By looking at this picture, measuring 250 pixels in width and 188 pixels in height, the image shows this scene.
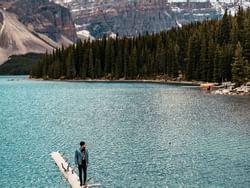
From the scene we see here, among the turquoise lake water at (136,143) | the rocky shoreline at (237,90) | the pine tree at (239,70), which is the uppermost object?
the pine tree at (239,70)

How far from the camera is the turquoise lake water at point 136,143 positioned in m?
47.4

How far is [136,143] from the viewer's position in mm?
63875

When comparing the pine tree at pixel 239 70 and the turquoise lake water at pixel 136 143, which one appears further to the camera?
the pine tree at pixel 239 70

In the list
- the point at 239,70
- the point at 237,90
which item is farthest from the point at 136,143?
the point at 239,70

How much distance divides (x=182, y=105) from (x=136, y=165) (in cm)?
5960

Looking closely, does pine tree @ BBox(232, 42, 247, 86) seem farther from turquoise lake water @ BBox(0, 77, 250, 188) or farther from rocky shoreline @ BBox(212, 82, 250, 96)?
turquoise lake water @ BBox(0, 77, 250, 188)

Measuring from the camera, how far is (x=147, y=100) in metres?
125

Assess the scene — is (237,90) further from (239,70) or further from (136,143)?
(136,143)

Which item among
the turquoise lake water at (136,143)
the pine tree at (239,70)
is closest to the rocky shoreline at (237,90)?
the pine tree at (239,70)

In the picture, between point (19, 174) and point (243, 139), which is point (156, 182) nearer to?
point (19, 174)

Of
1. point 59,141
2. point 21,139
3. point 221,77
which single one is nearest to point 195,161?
point 59,141

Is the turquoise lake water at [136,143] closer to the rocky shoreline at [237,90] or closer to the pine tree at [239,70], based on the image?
the rocky shoreline at [237,90]

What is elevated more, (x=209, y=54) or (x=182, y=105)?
(x=209, y=54)

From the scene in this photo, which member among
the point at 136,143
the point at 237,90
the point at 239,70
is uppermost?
the point at 239,70
